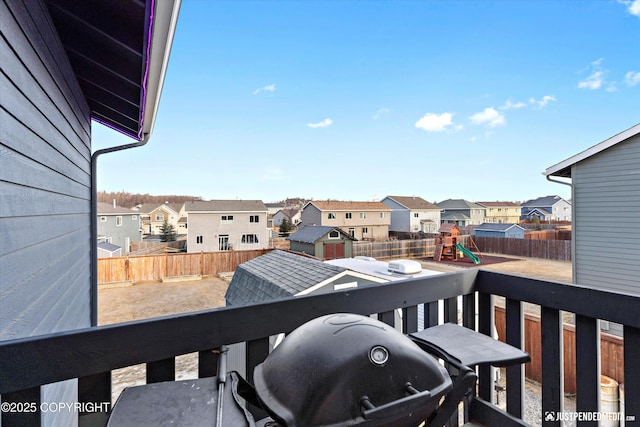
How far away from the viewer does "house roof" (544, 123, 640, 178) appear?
5926mm

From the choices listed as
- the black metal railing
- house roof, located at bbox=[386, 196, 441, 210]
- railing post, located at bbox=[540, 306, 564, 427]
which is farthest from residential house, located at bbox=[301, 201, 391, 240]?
railing post, located at bbox=[540, 306, 564, 427]

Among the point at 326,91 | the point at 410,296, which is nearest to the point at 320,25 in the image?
the point at 326,91

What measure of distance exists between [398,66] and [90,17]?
16.6 meters

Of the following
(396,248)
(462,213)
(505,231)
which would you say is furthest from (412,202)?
(396,248)

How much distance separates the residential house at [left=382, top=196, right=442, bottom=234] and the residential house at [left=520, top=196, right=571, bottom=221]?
14.3 meters

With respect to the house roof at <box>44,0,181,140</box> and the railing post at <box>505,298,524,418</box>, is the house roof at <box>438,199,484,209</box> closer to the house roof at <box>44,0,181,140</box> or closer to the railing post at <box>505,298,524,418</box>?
the railing post at <box>505,298,524,418</box>

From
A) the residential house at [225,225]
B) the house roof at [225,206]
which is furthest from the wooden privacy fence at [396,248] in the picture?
the house roof at [225,206]

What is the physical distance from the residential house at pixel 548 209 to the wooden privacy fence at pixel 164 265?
33845 mm

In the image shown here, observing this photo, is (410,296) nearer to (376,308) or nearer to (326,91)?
(376,308)

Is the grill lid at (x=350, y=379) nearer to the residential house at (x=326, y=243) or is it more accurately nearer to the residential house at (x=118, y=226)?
the residential house at (x=326, y=243)

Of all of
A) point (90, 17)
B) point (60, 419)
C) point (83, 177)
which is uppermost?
point (90, 17)

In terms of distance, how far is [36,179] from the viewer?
5.12 ft

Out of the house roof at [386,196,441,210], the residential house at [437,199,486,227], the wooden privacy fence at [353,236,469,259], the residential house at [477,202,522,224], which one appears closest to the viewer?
the wooden privacy fence at [353,236,469,259]

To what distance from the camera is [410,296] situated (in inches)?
53.6
